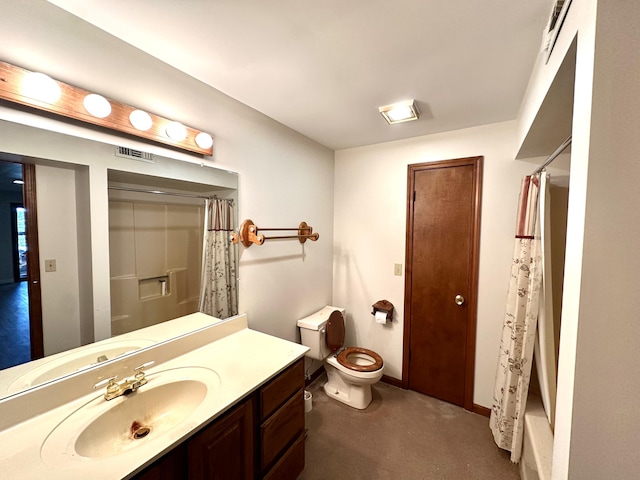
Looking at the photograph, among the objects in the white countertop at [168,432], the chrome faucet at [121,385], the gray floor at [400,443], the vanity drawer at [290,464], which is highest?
the chrome faucet at [121,385]

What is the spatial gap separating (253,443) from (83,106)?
5.45 ft

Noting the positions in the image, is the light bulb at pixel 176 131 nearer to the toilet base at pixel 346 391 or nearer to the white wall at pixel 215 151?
the white wall at pixel 215 151

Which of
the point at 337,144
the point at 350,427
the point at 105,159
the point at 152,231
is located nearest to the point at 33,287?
the point at 152,231

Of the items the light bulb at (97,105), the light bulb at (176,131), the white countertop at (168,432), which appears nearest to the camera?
the white countertop at (168,432)

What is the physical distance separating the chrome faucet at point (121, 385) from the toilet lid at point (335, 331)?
1.49 m

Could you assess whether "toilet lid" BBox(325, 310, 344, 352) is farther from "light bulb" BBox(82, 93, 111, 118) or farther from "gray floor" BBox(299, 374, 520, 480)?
"light bulb" BBox(82, 93, 111, 118)

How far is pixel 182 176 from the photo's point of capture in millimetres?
1438

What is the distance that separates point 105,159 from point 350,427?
235cm

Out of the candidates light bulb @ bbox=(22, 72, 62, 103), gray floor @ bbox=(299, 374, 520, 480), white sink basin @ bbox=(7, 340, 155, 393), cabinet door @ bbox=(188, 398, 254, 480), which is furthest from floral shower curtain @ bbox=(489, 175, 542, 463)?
light bulb @ bbox=(22, 72, 62, 103)

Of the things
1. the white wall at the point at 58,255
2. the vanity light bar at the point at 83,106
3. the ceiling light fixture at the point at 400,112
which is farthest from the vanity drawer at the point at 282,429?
the ceiling light fixture at the point at 400,112

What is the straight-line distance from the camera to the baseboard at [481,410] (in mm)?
2085

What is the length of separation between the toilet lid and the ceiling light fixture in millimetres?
1773

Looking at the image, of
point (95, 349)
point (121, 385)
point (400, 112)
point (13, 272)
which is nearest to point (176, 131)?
point (13, 272)

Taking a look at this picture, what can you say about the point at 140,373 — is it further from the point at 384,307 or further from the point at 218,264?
Answer: the point at 384,307
